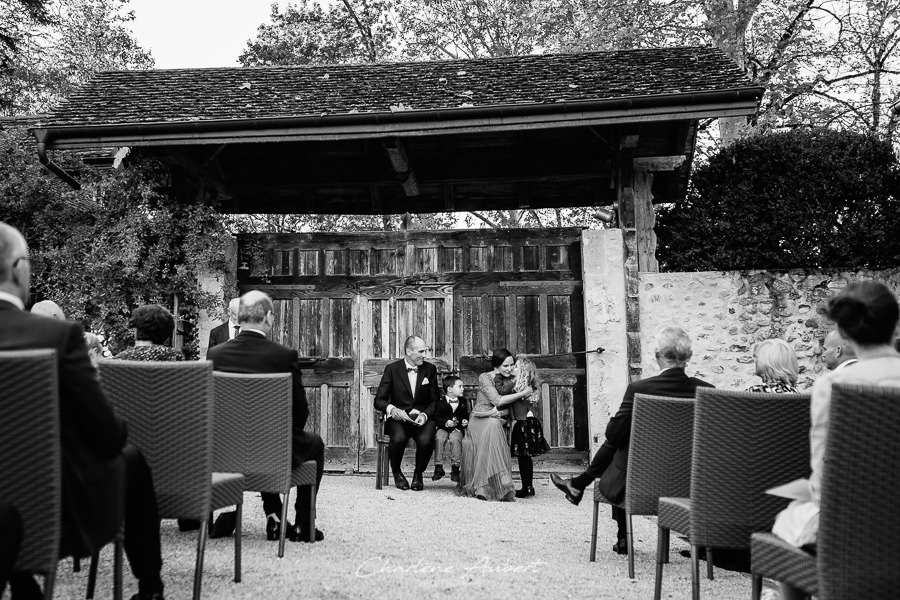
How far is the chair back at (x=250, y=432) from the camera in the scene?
4.19 metres

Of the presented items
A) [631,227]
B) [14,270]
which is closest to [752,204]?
[631,227]

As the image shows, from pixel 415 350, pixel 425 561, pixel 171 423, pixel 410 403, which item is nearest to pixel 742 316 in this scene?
pixel 415 350

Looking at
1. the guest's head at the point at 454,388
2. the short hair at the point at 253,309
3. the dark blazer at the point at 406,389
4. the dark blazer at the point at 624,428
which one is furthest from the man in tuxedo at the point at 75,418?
the guest's head at the point at 454,388

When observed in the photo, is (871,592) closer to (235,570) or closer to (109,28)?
(235,570)

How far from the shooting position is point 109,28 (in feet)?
63.8

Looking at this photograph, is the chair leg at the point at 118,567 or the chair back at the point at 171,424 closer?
the chair leg at the point at 118,567

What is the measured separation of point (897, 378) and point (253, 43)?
21.5 meters

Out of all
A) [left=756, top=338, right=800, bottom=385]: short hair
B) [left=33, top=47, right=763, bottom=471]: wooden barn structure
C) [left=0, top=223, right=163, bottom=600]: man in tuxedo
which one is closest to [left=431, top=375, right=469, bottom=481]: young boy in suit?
[left=33, top=47, right=763, bottom=471]: wooden barn structure

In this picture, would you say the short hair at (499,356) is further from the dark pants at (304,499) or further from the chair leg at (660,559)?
the chair leg at (660,559)

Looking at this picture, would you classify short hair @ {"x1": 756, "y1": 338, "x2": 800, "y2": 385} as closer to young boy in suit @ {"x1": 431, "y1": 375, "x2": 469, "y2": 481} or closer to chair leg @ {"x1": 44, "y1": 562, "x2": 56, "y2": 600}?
chair leg @ {"x1": 44, "y1": 562, "x2": 56, "y2": 600}

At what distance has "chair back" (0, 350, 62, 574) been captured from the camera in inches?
87.1

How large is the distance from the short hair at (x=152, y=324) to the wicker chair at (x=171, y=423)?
3.09 feet

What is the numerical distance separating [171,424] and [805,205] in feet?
22.1

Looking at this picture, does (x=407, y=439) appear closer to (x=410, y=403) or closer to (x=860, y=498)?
(x=410, y=403)
